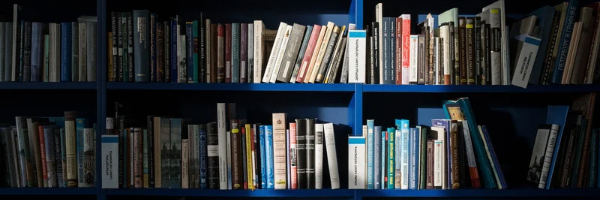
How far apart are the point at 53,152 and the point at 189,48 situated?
61 cm

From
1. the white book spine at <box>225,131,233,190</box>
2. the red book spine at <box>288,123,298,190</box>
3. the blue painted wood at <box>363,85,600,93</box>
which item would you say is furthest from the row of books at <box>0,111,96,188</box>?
the blue painted wood at <box>363,85,600,93</box>

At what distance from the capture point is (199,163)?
1.94m

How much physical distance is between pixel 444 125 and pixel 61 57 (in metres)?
1.37

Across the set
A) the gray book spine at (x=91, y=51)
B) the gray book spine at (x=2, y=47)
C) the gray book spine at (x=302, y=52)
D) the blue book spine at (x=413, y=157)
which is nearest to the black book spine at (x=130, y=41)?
the gray book spine at (x=91, y=51)

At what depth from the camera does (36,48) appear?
1.92 m

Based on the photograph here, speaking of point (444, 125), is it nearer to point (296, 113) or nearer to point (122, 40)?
point (296, 113)

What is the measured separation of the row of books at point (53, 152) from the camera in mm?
1931

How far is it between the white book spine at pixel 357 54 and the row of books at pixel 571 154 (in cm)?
72

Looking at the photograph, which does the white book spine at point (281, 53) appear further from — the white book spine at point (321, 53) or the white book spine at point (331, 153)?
the white book spine at point (331, 153)

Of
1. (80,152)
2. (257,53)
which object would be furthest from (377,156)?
Answer: (80,152)

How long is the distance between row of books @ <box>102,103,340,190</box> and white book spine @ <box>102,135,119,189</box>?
0.02 metres

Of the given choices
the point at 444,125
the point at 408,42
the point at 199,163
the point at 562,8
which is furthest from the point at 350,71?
the point at 562,8

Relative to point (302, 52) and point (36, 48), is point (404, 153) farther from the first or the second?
point (36, 48)

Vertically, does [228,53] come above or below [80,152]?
above
